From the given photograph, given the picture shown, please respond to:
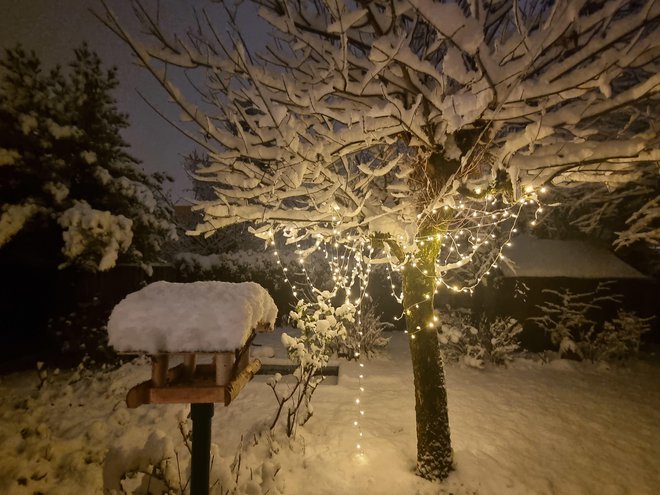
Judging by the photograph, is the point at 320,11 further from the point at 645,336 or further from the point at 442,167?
the point at 645,336

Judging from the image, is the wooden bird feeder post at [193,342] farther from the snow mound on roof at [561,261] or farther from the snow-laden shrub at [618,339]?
the snow-laden shrub at [618,339]

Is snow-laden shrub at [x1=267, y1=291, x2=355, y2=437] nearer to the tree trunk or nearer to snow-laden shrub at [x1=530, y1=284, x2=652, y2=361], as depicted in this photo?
the tree trunk

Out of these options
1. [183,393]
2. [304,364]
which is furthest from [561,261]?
[183,393]

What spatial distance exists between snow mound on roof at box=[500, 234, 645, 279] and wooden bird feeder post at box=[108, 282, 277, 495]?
26.3ft

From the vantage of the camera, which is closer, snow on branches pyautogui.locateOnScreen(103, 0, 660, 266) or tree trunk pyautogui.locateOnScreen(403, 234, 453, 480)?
snow on branches pyautogui.locateOnScreen(103, 0, 660, 266)

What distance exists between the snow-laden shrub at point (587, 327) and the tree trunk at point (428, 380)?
5964 mm

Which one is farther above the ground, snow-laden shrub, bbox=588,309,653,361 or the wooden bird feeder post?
the wooden bird feeder post

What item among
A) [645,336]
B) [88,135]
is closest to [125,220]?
[88,135]

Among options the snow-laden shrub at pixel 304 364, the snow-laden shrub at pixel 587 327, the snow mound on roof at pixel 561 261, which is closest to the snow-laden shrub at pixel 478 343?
the snow-laden shrub at pixel 587 327

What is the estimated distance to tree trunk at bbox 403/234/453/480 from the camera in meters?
3.71

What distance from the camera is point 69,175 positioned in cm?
791

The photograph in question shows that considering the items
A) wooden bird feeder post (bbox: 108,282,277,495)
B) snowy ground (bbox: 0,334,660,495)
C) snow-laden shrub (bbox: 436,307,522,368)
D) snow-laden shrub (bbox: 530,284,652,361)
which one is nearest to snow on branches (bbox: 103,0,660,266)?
wooden bird feeder post (bbox: 108,282,277,495)

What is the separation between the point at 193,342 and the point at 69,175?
829cm

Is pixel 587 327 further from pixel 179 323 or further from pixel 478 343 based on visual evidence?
pixel 179 323
